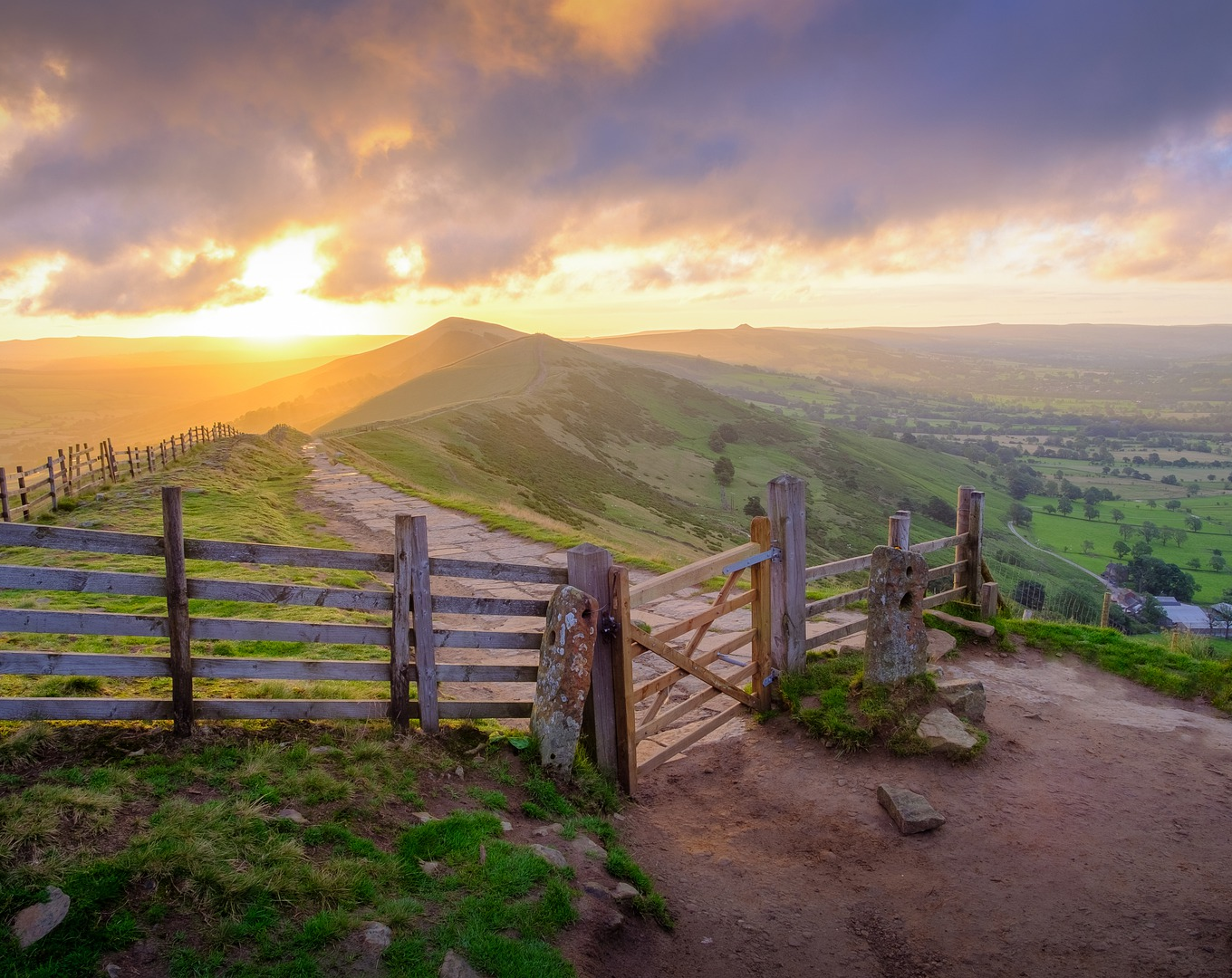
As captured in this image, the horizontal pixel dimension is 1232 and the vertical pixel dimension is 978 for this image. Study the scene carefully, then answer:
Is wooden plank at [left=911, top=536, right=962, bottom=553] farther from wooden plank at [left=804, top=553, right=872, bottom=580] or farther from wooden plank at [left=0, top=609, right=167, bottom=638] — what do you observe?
wooden plank at [left=0, top=609, right=167, bottom=638]

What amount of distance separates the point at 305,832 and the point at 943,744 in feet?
18.6

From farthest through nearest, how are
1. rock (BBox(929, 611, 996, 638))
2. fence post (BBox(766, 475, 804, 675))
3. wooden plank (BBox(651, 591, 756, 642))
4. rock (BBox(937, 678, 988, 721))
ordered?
rock (BBox(929, 611, 996, 638)) < fence post (BBox(766, 475, 804, 675)) < rock (BBox(937, 678, 988, 721)) < wooden plank (BBox(651, 591, 756, 642))

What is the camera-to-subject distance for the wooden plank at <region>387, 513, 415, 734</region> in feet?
18.7

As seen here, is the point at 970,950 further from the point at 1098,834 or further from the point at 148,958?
the point at 148,958

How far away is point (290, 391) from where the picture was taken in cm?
18288

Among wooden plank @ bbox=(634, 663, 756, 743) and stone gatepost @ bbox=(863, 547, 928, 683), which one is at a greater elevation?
stone gatepost @ bbox=(863, 547, 928, 683)

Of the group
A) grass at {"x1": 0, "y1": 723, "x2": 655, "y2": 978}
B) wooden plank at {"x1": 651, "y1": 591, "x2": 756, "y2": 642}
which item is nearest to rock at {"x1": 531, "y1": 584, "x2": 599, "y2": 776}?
grass at {"x1": 0, "y1": 723, "x2": 655, "y2": 978}

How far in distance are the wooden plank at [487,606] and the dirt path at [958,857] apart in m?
2.02

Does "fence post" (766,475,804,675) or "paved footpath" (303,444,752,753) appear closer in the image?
"fence post" (766,475,804,675)

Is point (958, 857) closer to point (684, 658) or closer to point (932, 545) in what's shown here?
point (684, 658)

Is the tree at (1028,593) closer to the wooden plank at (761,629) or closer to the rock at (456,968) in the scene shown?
the wooden plank at (761,629)

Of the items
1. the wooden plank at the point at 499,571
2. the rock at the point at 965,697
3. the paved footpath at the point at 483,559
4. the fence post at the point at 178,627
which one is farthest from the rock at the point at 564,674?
the rock at the point at 965,697

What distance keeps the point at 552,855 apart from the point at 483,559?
1017cm

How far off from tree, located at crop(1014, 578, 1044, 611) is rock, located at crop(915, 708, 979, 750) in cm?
3779
